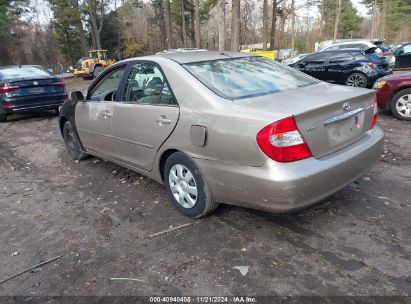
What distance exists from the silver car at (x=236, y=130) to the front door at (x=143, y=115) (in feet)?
0.04

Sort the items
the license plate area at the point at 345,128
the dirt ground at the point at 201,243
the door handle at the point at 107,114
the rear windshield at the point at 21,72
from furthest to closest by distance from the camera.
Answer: the rear windshield at the point at 21,72 < the door handle at the point at 107,114 < the license plate area at the point at 345,128 < the dirt ground at the point at 201,243

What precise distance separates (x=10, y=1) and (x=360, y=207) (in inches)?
1730

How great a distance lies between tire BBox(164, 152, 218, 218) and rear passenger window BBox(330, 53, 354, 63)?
9751mm

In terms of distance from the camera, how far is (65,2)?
39.6 metres

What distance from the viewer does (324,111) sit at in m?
2.98

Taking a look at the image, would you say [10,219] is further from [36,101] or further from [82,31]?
[82,31]

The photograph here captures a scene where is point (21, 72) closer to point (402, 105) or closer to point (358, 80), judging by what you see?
point (402, 105)

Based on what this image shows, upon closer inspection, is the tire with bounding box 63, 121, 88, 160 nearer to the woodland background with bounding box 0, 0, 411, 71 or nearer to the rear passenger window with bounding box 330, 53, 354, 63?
the rear passenger window with bounding box 330, 53, 354, 63

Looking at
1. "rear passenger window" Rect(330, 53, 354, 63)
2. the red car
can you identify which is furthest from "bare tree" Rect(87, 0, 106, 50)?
the red car

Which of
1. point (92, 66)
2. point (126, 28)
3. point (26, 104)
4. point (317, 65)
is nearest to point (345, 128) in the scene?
point (26, 104)

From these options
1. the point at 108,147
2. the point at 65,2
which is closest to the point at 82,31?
the point at 65,2

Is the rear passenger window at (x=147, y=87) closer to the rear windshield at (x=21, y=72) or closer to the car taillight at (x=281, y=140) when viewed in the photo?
the car taillight at (x=281, y=140)

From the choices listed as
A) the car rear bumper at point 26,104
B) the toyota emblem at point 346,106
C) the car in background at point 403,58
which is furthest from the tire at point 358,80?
the toyota emblem at point 346,106

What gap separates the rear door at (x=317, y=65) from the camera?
40.4 feet
